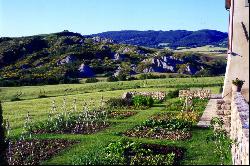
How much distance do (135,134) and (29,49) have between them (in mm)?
120257

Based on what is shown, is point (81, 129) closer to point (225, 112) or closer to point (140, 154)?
Result: point (225, 112)

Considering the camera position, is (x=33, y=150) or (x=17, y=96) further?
(x=17, y=96)

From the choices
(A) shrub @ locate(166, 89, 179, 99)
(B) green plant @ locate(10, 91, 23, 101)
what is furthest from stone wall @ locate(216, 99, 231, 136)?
(B) green plant @ locate(10, 91, 23, 101)

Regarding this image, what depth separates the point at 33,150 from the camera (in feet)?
64.8

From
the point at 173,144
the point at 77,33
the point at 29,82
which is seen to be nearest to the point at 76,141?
the point at 173,144

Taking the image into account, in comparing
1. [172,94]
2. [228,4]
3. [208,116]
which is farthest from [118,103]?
[228,4]

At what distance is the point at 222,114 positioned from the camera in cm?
2244

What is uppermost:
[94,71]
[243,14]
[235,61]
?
[243,14]

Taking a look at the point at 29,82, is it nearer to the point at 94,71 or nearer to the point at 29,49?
the point at 94,71

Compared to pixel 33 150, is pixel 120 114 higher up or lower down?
lower down

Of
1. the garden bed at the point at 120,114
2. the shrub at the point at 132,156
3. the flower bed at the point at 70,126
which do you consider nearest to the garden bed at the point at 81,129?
the flower bed at the point at 70,126

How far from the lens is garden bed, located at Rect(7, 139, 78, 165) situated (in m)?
17.8

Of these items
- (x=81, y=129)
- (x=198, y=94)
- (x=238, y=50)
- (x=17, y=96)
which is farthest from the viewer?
(x=17, y=96)

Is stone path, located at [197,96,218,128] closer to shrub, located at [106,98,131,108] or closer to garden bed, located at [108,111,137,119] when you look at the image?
garden bed, located at [108,111,137,119]
